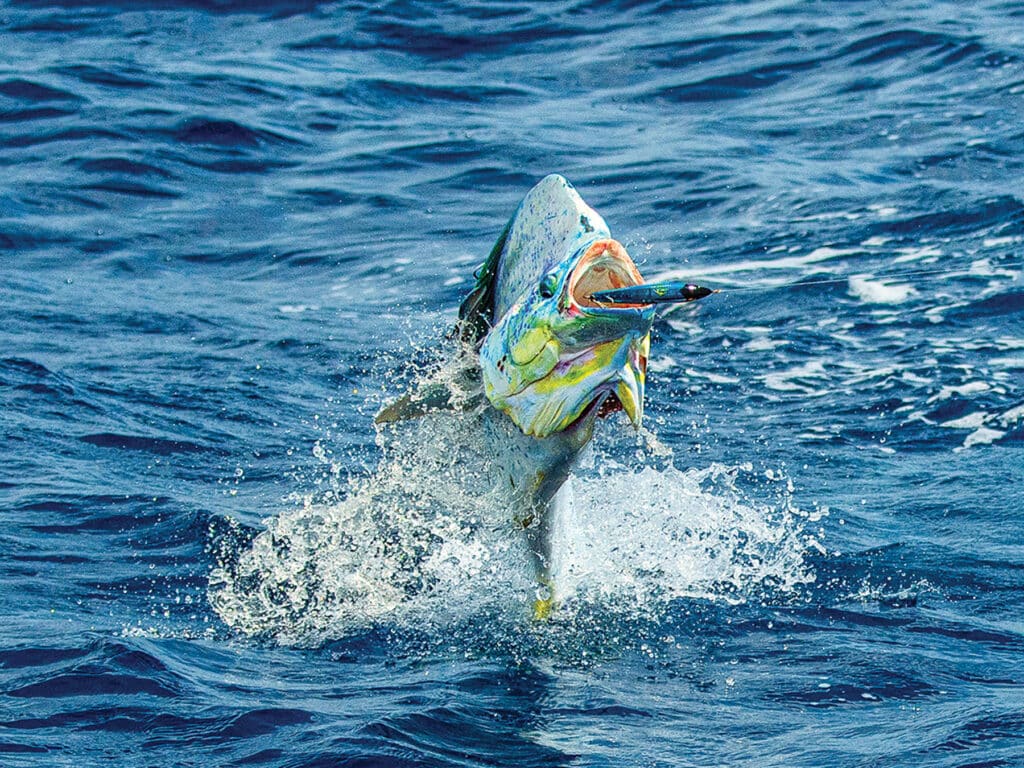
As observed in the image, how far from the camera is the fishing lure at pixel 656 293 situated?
5531 mm

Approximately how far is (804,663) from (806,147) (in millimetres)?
10301

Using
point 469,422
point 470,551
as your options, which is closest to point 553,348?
point 469,422

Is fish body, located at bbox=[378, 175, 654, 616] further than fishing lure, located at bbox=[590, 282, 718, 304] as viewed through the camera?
Yes

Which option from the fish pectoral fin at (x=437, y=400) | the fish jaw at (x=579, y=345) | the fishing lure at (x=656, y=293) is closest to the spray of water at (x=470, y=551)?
the fish pectoral fin at (x=437, y=400)

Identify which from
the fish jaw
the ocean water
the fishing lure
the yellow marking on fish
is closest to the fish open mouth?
the fish jaw

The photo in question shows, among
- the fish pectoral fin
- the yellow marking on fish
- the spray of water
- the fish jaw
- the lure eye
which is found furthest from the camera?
the spray of water

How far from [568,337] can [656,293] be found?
1.99ft

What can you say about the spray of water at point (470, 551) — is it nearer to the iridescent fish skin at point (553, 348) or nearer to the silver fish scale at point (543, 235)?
the iridescent fish skin at point (553, 348)

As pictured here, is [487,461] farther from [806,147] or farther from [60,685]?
[806,147]

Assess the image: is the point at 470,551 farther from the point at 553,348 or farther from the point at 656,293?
the point at 656,293

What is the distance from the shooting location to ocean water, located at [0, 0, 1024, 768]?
Result: 268 inches

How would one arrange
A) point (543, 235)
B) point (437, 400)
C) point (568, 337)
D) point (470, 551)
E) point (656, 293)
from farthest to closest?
point (470, 551), point (437, 400), point (543, 235), point (568, 337), point (656, 293)

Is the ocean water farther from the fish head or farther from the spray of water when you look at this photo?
the fish head

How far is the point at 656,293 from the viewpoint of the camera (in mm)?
5605
